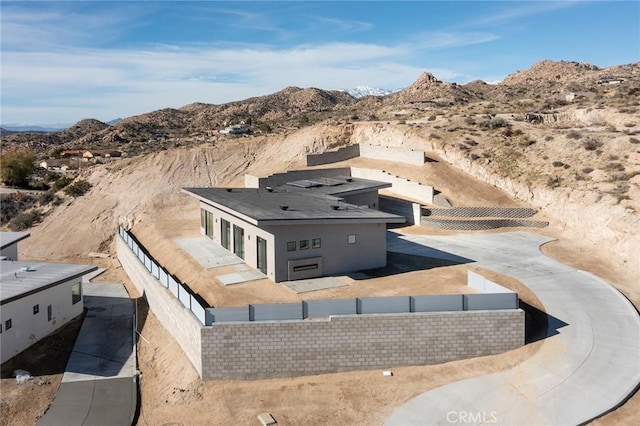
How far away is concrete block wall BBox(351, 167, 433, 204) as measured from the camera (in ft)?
127

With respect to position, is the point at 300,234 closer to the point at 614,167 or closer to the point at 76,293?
the point at 76,293

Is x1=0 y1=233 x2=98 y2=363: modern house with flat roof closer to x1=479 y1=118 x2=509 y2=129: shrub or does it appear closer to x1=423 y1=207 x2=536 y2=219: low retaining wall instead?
x1=423 y1=207 x2=536 y2=219: low retaining wall

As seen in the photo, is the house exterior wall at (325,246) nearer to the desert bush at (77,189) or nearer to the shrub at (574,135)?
the shrub at (574,135)

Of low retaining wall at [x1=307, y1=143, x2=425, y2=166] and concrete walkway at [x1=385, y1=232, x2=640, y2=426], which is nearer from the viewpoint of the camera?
concrete walkway at [x1=385, y1=232, x2=640, y2=426]

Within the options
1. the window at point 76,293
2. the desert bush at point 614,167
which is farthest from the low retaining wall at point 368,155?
the window at point 76,293

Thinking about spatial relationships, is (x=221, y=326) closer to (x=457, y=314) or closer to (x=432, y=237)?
(x=457, y=314)

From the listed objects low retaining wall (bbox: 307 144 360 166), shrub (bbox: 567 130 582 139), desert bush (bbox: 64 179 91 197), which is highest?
shrub (bbox: 567 130 582 139)

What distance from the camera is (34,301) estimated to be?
21.4 metres

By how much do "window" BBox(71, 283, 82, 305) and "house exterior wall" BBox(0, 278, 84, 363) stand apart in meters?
0.17

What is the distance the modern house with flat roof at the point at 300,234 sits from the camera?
2197 cm

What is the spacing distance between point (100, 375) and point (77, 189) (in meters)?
33.8

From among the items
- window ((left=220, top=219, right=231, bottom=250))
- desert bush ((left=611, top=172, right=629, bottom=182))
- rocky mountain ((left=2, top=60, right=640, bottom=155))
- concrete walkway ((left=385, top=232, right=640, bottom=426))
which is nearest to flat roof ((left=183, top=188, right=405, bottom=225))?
window ((left=220, top=219, right=231, bottom=250))

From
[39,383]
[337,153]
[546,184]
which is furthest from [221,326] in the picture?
[337,153]

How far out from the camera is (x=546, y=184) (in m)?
38.0
